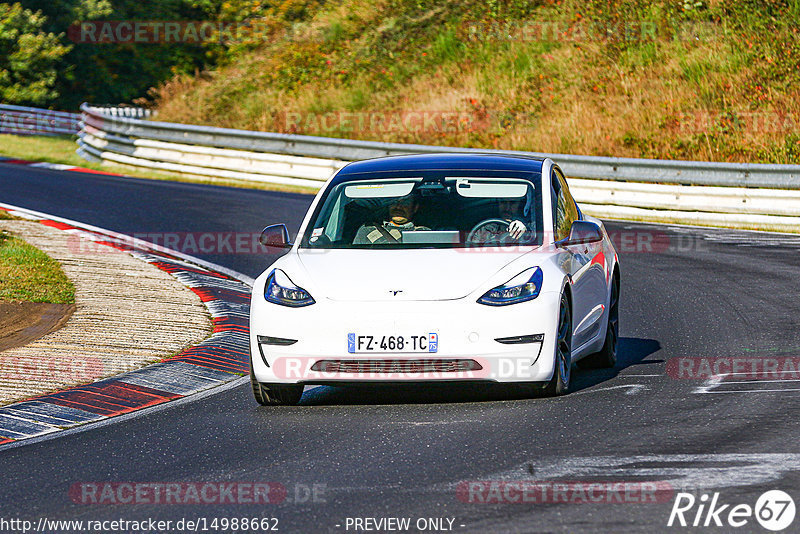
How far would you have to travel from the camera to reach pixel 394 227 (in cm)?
912

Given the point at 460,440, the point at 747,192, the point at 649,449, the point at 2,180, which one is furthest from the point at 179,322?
the point at 2,180

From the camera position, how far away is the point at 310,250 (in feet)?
29.2

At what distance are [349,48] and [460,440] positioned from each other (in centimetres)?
2954

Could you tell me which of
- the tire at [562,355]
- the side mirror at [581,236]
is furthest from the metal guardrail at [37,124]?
the tire at [562,355]

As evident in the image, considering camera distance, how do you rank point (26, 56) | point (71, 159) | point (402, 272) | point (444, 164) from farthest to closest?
point (26, 56), point (71, 159), point (444, 164), point (402, 272)

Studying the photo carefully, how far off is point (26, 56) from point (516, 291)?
38.0 meters

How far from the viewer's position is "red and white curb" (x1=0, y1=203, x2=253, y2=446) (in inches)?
323

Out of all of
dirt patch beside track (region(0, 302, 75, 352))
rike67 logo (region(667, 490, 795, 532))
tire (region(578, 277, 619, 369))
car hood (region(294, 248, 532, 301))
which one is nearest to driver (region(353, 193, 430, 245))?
car hood (region(294, 248, 532, 301))

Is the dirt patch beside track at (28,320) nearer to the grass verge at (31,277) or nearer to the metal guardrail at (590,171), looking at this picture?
the grass verge at (31,277)

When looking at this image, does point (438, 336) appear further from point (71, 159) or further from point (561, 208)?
point (71, 159)

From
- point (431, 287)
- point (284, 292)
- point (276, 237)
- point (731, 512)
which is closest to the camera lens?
point (731, 512)

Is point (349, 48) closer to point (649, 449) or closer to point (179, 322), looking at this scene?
point (179, 322)

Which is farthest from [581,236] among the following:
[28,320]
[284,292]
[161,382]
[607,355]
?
[28,320]

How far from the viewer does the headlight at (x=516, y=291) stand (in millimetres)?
7945
